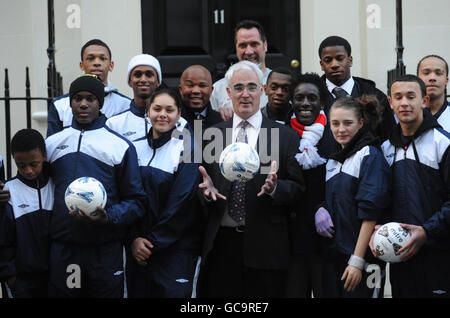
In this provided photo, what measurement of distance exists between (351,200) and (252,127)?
82cm

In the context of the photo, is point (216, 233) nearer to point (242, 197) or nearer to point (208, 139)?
point (242, 197)

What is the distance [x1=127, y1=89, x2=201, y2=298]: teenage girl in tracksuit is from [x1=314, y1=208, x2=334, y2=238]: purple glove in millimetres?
835

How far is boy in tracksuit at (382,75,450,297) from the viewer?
446cm

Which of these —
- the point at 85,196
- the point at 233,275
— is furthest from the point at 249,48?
the point at 85,196

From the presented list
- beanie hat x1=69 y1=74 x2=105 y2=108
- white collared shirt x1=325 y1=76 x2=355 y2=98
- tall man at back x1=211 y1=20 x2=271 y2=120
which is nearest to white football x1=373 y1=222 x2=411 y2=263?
white collared shirt x1=325 y1=76 x2=355 y2=98

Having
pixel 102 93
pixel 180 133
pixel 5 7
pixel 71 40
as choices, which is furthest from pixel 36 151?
pixel 5 7

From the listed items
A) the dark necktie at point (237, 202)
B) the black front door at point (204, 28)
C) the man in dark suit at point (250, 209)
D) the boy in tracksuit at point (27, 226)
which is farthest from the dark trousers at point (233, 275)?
the black front door at point (204, 28)

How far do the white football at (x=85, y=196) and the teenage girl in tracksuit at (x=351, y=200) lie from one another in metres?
1.41

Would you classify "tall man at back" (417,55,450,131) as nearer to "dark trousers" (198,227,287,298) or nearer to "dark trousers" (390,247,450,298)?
"dark trousers" (390,247,450,298)

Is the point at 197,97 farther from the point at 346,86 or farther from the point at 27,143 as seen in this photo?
the point at 27,143

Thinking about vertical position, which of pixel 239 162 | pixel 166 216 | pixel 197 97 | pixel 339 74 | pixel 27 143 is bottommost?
pixel 166 216

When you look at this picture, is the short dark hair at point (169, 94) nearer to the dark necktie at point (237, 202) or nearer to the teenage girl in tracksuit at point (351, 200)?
the dark necktie at point (237, 202)

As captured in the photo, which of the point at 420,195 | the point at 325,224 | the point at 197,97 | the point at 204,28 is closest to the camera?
the point at 420,195

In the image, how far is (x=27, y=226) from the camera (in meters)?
4.80
